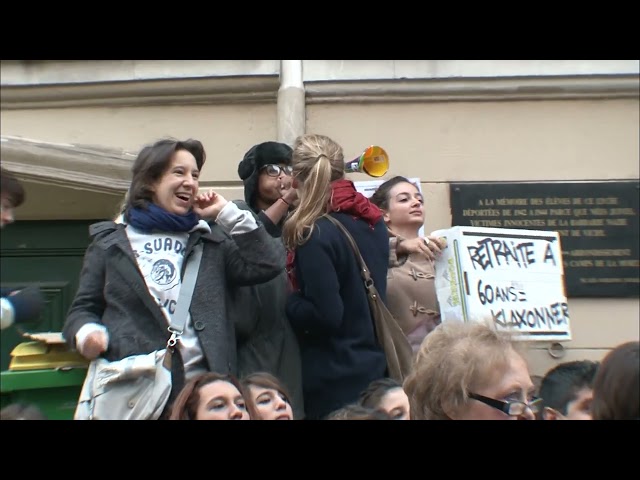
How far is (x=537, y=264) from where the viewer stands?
384 cm

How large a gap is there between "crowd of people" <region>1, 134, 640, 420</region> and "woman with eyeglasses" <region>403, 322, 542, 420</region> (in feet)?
0.21

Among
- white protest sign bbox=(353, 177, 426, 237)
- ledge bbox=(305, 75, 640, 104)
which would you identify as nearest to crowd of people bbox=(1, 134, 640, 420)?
white protest sign bbox=(353, 177, 426, 237)

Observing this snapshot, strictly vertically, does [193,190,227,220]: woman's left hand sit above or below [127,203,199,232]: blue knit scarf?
above

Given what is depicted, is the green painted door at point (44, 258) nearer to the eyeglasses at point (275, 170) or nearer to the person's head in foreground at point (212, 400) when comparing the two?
the eyeglasses at point (275, 170)

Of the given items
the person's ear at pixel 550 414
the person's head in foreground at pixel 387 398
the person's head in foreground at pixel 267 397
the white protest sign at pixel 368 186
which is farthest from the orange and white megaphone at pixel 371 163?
the person's ear at pixel 550 414

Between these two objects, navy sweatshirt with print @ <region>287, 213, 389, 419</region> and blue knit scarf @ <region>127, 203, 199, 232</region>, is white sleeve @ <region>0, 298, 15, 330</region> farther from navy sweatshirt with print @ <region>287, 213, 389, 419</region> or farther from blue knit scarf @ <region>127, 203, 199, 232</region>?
navy sweatshirt with print @ <region>287, 213, 389, 419</region>

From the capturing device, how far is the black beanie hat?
3678 mm

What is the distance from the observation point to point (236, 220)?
3.18 m

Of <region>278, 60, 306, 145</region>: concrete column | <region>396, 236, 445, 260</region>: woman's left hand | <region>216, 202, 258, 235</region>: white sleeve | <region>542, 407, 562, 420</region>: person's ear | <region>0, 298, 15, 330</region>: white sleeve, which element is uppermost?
<region>278, 60, 306, 145</region>: concrete column

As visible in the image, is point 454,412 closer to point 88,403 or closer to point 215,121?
point 88,403

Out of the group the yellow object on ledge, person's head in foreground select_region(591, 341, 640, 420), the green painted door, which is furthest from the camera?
the green painted door

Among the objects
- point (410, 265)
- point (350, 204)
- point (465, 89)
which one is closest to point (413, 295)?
point (410, 265)

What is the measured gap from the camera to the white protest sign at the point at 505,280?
11.9 feet

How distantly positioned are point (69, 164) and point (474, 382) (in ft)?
10.7
